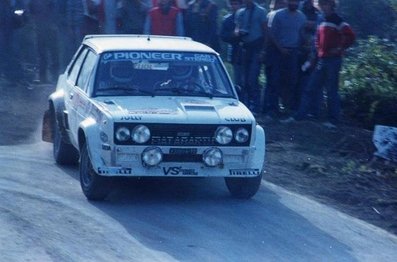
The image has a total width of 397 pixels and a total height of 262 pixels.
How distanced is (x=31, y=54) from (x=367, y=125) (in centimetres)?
723

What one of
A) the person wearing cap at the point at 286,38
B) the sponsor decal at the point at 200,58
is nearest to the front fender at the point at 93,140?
the sponsor decal at the point at 200,58

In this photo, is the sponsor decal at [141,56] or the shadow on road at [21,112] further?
the shadow on road at [21,112]

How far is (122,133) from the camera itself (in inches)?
375

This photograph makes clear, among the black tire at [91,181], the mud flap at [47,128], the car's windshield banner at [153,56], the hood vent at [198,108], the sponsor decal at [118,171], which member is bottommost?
the mud flap at [47,128]

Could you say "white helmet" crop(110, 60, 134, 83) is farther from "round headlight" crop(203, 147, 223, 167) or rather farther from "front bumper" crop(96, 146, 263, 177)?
"round headlight" crop(203, 147, 223, 167)

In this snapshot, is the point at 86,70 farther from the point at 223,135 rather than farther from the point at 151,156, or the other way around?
the point at 223,135

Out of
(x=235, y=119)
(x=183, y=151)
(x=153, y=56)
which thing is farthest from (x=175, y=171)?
(x=153, y=56)

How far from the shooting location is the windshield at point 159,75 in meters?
10.4

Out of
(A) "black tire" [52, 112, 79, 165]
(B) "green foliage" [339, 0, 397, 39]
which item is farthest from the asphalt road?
(B) "green foliage" [339, 0, 397, 39]

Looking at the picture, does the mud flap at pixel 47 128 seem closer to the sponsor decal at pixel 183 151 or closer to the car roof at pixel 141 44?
the car roof at pixel 141 44

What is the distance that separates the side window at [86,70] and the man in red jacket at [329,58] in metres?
4.54

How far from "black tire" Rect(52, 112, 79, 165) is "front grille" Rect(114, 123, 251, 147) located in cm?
219

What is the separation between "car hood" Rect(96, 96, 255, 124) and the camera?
961cm

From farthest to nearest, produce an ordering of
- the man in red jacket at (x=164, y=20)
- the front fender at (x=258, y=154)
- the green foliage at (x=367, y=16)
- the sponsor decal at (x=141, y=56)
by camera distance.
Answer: the green foliage at (x=367, y=16)
the man in red jacket at (x=164, y=20)
the sponsor decal at (x=141, y=56)
the front fender at (x=258, y=154)
